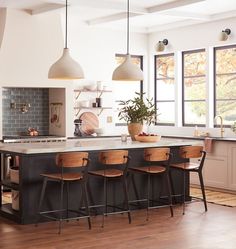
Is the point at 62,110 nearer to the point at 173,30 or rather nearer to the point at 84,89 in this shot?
the point at 84,89

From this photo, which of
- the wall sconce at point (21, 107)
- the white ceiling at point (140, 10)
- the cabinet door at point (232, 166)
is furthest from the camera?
the wall sconce at point (21, 107)

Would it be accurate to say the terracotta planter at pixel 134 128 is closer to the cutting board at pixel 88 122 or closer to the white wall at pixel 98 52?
the cutting board at pixel 88 122

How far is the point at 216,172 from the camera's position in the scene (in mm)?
9219

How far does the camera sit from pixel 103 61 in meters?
10.6

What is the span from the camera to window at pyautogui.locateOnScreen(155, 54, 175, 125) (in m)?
11.0

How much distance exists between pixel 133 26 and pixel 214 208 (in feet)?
14.6

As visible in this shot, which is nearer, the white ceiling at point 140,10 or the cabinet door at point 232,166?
the white ceiling at point 140,10

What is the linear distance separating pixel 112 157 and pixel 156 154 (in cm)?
70

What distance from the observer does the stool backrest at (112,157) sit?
6.64m

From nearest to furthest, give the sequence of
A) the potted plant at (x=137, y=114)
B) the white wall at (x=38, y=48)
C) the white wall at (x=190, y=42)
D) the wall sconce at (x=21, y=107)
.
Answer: the potted plant at (x=137, y=114), the white wall at (x=38, y=48), the wall sconce at (x=21, y=107), the white wall at (x=190, y=42)

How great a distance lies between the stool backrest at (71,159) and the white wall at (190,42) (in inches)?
153

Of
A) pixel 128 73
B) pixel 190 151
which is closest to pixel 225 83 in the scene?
pixel 190 151

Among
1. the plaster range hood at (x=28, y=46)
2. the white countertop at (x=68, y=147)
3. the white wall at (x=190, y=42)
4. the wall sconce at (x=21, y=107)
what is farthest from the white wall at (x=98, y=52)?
the white countertop at (x=68, y=147)

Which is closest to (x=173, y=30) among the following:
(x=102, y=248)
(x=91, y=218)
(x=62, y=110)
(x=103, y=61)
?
(x=103, y=61)
